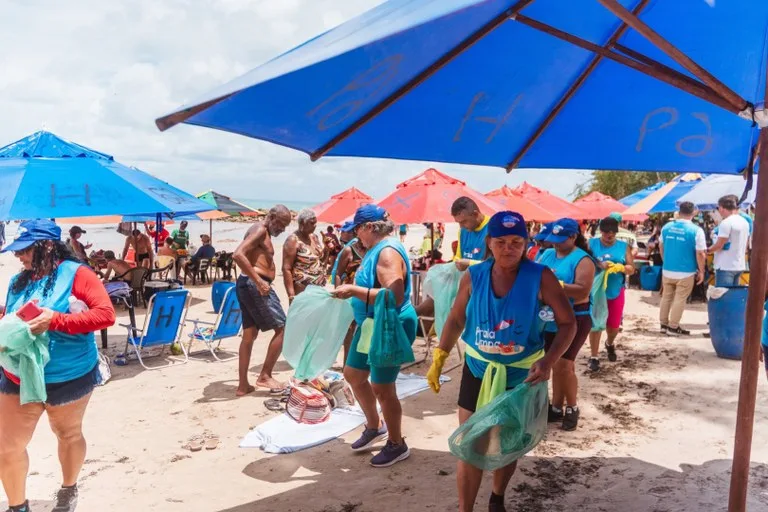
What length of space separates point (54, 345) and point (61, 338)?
5 cm

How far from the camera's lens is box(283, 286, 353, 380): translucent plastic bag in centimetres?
411

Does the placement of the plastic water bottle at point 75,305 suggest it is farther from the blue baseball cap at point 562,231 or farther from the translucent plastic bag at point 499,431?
the blue baseball cap at point 562,231

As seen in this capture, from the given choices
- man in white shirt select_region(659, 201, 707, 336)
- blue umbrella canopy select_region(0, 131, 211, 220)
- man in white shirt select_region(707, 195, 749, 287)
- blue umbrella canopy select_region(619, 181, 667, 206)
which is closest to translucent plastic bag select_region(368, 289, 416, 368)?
blue umbrella canopy select_region(0, 131, 211, 220)

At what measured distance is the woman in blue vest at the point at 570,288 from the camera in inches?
166

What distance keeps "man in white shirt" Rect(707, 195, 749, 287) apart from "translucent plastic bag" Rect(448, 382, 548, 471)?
593 cm

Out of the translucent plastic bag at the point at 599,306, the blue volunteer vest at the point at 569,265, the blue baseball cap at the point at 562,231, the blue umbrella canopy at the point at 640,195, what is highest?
the blue umbrella canopy at the point at 640,195

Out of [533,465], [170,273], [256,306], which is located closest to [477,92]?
[533,465]

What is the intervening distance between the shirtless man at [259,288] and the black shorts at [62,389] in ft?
7.86

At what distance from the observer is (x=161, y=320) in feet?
21.7

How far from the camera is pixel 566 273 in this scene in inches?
171

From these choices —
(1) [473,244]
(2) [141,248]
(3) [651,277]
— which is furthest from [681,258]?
(2) [141,248]

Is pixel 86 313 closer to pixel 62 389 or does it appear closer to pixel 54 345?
pixel 54 345

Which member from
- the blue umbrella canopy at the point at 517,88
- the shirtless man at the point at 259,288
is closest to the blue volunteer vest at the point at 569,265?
the blue umbrella canopy at the point at 517,88

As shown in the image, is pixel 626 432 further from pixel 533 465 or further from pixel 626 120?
pixel 626 120
